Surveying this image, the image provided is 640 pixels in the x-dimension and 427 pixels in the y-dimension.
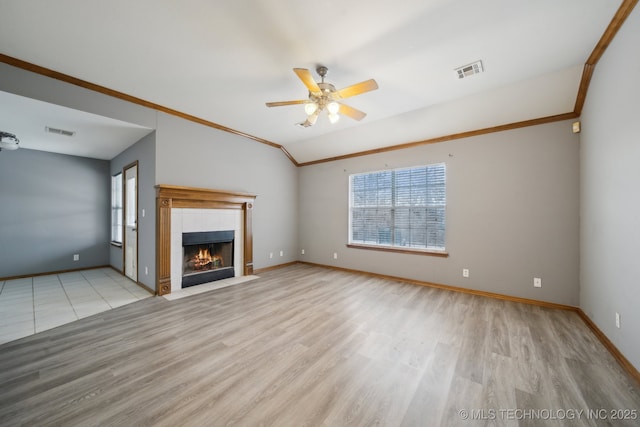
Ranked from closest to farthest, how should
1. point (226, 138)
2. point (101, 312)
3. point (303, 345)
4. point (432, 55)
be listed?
point (303, 345) → point (432, 55) → point (101, 312) → point (226, 138)

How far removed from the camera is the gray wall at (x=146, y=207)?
3794 mm

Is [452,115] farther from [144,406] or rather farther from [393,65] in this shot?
[144,406]

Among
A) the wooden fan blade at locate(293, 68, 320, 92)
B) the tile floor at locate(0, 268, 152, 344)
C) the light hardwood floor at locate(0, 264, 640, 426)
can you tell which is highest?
the wooden fan blade at locate(293, 68, 320, 92)

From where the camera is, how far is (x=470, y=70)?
107 inches

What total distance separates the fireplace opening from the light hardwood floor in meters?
1.05

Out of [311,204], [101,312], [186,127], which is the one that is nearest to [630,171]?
[311,204]

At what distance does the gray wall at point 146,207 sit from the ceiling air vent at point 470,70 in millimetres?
4401

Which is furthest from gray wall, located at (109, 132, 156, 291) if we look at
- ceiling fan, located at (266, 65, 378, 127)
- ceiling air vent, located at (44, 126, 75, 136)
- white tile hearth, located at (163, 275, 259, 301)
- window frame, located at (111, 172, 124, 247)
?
ceiling fan, located at (266, 65, 378, 127)

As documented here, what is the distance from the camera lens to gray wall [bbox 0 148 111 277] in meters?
4.67

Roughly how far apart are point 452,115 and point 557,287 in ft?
9.29

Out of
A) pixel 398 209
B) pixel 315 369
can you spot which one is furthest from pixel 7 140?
pixel 398 209

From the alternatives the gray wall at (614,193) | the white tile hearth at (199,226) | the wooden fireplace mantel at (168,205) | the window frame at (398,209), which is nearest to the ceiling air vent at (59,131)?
the wooden fireplace mantel at (168,205)

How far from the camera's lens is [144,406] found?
5.04 ft

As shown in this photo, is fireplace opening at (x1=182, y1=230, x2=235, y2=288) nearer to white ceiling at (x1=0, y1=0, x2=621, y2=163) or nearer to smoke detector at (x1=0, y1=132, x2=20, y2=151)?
white ceiling at (x1=0, y1=0, x2=621, y2=163)
